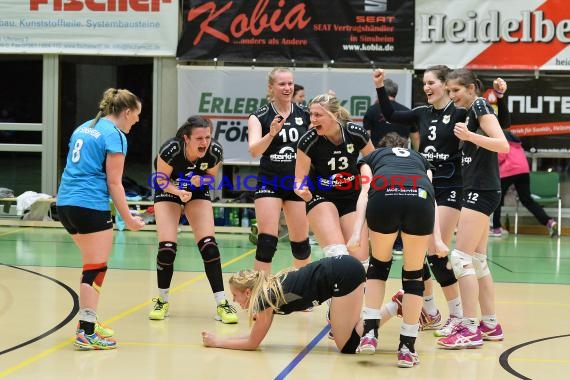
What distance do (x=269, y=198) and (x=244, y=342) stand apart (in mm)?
1757

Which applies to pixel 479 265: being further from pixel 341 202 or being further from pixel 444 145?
pixel 341 202

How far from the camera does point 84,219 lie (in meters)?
6.13

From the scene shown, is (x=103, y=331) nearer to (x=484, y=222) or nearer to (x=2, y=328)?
(x=2, y=328)

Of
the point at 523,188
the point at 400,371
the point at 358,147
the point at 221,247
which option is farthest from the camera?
the point at 523,188

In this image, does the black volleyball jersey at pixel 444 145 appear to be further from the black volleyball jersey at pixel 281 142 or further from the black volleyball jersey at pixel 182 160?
the black volleyball jersey at pixel 182 160

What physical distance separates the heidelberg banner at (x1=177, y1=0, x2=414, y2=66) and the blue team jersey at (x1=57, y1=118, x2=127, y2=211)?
8.54 m

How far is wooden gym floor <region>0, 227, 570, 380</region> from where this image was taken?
5.66 m

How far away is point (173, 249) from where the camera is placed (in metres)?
7.46

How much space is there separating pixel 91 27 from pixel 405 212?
10.3 metres

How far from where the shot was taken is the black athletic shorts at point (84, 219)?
6.12m

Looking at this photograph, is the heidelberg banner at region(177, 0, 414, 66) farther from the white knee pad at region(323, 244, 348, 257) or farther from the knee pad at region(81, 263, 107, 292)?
the knee pad at region(81, 263, 107, 292)

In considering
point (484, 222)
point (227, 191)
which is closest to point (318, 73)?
point (227, 191)

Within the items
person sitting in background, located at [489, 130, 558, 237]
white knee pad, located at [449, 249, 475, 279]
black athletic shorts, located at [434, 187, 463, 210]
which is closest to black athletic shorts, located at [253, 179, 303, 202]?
black athletic shorts, located at [434, 187, 463, 210]

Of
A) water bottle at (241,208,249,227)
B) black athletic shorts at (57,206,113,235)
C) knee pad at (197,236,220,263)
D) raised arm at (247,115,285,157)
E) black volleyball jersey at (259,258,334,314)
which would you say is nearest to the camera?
black volleyball jersey at (259,258,334,314)
